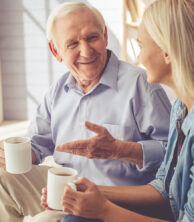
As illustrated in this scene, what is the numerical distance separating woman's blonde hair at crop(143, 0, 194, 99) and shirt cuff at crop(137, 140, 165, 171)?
438mm

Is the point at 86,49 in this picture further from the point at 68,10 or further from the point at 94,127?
the point at 94,127

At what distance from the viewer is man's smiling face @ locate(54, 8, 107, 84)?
153cm

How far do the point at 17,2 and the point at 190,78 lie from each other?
364cm

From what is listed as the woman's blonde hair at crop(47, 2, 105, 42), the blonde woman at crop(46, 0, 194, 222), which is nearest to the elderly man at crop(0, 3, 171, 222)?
the woman's blonde hair at crop(47, 2, 105, 42)

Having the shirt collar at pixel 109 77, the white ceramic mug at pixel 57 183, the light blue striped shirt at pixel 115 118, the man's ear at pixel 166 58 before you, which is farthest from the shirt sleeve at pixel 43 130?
the man's ear at pixel 166 58

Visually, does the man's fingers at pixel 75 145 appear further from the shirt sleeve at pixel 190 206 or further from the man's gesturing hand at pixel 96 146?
the shirt sleeve at pixel 190 206

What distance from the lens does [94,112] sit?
5.19 ft

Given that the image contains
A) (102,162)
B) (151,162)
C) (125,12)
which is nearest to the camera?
(151,162)

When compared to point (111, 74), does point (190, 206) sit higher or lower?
lower

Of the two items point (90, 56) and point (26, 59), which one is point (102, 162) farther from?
point (26, 59)

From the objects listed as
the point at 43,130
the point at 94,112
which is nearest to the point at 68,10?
the point at 94,112

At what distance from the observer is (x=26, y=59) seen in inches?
168

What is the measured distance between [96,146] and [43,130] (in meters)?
0.56

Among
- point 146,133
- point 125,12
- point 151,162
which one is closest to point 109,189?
point 151,162
